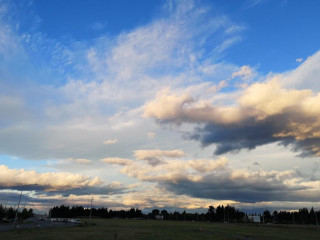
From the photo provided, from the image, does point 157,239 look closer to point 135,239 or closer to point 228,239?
point 135,239

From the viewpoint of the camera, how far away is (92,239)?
6438 centimetres

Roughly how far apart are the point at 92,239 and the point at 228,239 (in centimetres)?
3233

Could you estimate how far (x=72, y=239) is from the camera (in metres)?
66.2

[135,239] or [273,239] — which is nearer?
[135,239]

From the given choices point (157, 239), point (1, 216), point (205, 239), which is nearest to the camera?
point (157, 239)

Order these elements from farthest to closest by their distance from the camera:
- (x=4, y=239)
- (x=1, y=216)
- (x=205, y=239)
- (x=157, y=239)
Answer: (x=1, y=216), (x=205, y=239), (x=157, y=239), (x=4, y=239)

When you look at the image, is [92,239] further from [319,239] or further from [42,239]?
[319,239]

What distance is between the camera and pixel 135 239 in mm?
65938

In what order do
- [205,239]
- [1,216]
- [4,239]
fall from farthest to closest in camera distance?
[1,216] < [205,239] < [4,239]

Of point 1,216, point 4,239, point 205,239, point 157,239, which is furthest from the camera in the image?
point 1,216

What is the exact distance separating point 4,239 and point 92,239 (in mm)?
17982

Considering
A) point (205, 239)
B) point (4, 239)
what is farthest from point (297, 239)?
point (4, 239)

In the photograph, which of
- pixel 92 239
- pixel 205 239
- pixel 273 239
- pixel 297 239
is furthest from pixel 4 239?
pixel 297 239

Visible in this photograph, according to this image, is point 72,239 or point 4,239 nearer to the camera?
point 4,239
